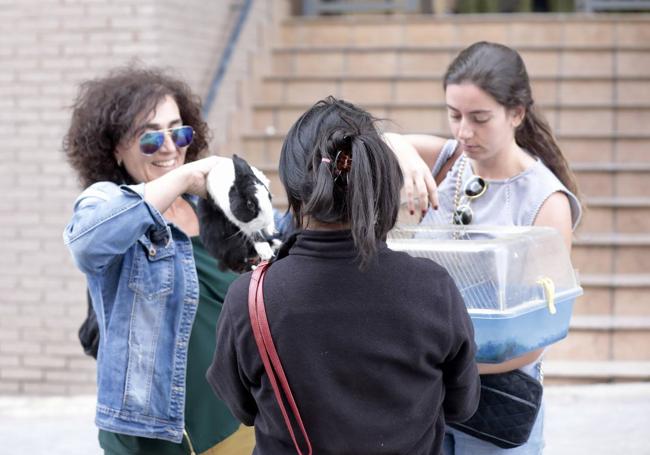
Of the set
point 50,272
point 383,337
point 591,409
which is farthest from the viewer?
point 50,272

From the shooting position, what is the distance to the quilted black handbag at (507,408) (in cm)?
260

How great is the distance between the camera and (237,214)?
2.71 metres

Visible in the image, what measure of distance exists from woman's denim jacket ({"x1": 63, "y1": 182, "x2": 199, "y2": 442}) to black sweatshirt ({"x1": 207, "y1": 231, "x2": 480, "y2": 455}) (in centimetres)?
79

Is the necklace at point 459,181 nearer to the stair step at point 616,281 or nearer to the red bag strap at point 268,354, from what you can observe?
the red bag strap at point 268,354

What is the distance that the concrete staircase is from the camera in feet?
22.6

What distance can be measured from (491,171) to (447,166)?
0.17 metres

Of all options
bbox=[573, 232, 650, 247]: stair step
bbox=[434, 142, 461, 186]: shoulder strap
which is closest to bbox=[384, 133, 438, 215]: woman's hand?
bbox=[434, 142, 461, 186]: shoulder strap

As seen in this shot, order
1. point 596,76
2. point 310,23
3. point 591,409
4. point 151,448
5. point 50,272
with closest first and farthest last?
point 151,448
point 591,409
point 50,272
point 596,76
point 310,23

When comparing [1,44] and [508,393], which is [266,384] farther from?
[1,44]

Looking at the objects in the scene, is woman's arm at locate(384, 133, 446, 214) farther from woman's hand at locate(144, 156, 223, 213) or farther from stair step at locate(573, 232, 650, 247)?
stair step at locate(573, 232, 650, 247)

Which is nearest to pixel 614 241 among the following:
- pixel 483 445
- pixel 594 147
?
pixel 594 147

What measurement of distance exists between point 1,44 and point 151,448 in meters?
4.52

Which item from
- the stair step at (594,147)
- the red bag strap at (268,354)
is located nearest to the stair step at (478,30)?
the stair step at (594,147)

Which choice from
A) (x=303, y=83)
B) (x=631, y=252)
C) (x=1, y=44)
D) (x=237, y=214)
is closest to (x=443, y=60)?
(x=303, y=83)
